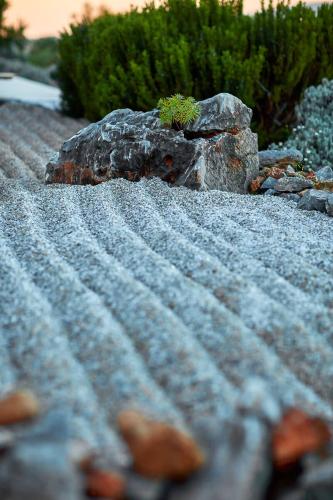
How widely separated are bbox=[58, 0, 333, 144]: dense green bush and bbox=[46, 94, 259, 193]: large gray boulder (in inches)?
51.3

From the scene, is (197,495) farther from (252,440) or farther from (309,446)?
(309,446)

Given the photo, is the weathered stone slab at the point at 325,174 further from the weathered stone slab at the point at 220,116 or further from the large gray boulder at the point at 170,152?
the weathered stone slab at the point at 220,116

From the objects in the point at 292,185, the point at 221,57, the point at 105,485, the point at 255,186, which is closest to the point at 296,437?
the point at 105,485

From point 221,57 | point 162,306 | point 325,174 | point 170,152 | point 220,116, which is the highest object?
point 221,57

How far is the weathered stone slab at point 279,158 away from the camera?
17.5 feet

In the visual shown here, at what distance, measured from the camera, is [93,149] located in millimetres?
4836

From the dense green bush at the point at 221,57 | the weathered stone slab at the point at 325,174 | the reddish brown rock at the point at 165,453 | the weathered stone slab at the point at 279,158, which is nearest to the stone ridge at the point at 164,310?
the reddish brown rock at the point at 165,453

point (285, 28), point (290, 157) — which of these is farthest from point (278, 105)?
point (290, 157)

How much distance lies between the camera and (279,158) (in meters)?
5.41

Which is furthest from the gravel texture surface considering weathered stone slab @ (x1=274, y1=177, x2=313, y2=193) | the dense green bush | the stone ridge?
the dense green bush

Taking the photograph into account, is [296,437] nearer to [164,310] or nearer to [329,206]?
[164,310]

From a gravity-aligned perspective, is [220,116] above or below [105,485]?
above

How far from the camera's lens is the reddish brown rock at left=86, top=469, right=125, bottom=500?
5.41ft

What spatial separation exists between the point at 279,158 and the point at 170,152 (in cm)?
119
